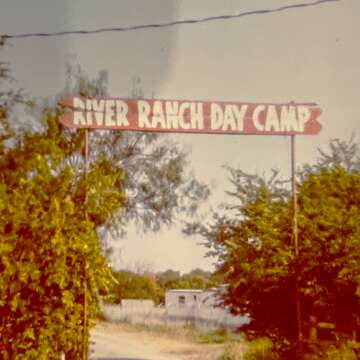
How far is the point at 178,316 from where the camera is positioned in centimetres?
4934

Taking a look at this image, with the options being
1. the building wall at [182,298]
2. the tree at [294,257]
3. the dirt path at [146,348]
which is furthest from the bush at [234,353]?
the building wall at [182,298]

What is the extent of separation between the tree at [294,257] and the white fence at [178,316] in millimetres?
27264

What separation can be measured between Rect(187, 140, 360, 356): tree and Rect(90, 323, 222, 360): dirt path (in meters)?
12.4

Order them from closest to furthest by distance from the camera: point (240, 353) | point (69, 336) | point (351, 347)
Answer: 1. point (69, 336)
2. point (351, 347)
3. point (240, 353)

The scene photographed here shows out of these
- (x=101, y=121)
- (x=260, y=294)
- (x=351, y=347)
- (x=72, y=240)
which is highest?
(x=101, y=121)

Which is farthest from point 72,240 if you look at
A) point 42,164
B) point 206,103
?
point 206,103

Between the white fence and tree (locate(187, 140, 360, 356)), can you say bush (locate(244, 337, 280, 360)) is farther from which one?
the white fence

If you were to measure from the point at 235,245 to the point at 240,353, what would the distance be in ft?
36.3

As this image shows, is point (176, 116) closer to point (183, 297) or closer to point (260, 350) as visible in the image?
point (260, 350)

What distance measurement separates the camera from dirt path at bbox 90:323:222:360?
28125mm

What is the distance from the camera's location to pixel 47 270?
10133 mm

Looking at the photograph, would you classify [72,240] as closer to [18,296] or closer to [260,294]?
[18,296]

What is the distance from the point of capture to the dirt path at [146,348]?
2812cm

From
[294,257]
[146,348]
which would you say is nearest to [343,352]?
[294,257]
